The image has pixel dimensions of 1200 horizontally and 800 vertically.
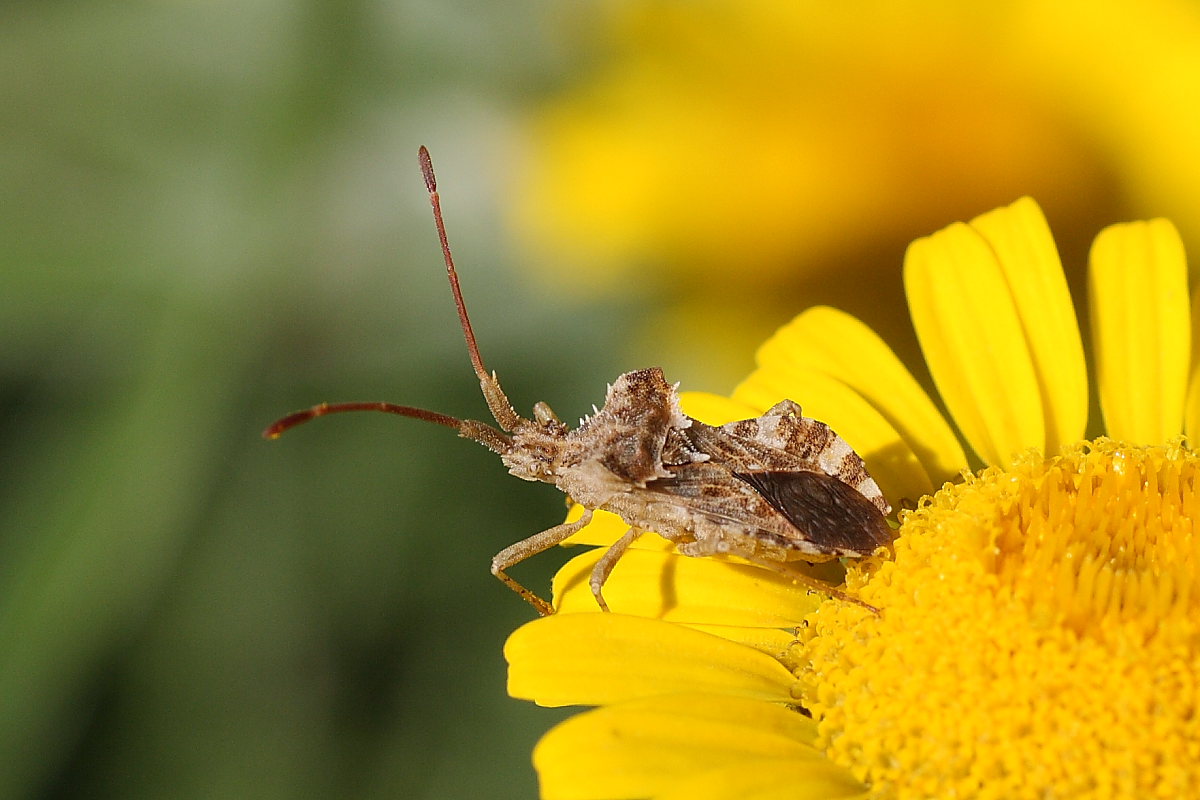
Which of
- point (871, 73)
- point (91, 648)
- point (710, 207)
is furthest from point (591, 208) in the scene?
point (91, 648)

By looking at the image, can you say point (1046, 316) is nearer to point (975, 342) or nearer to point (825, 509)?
point (975, 342)

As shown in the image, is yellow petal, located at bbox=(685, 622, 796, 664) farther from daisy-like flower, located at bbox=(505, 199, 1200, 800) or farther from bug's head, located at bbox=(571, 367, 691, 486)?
bug's head, located at bbox=(571, 367, 691, 486)

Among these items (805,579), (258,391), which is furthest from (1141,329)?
(258,391)

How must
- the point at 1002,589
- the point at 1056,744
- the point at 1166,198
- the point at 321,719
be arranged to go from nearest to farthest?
the point at 1056,744 → the point at 1002,589 → the point at 1166,198 → the point at 321,719

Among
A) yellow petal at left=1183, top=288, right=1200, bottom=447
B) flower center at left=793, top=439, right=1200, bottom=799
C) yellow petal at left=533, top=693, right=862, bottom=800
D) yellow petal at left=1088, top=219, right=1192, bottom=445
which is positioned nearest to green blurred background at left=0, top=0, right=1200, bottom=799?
yellow petal at left=1088, top=219, right=1192, bottom=445

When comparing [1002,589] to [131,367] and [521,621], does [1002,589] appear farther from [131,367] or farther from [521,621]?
[131,367]

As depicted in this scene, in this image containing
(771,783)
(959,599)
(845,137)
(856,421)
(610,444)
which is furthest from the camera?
(845,137)
